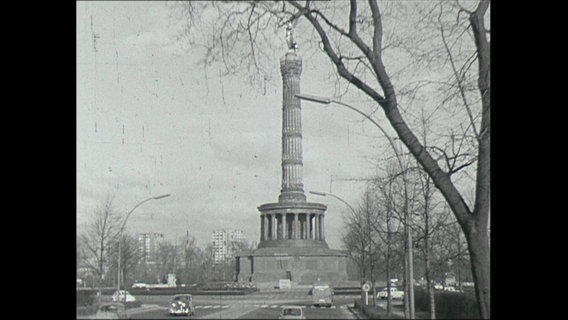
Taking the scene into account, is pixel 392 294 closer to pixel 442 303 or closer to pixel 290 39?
pixel 442 303

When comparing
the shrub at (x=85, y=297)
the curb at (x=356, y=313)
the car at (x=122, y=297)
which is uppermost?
the shrub at (x=85, y=297)

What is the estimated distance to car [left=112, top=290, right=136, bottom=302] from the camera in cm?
345

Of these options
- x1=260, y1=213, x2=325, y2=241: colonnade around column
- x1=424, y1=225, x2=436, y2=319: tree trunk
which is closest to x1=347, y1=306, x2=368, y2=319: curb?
x1=424, y1=225, x2=436, y2=319: tree trunk

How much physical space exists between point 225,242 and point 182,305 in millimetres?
576

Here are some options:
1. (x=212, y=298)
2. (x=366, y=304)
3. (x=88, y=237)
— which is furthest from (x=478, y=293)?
(x=366, y=304)

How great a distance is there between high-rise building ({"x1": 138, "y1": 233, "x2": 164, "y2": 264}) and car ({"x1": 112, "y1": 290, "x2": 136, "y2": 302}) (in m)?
0.22

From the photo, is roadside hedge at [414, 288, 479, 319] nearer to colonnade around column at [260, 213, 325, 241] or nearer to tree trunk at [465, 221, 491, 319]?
colonnade around column at [260, 213, 325, 241]

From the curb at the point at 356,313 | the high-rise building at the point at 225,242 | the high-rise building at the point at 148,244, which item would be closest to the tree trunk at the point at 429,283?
the curb at the point at 356,313

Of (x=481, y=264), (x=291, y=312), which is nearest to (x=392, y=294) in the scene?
(x=291, y=312)

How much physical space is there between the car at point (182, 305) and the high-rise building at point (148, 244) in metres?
0.30

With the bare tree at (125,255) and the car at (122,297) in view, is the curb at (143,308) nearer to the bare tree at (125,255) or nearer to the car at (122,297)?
the car at (122,297)

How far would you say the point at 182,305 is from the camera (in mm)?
3830

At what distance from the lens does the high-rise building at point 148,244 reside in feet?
11.1

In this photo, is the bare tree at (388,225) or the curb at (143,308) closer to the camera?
the curb at (143,308)
